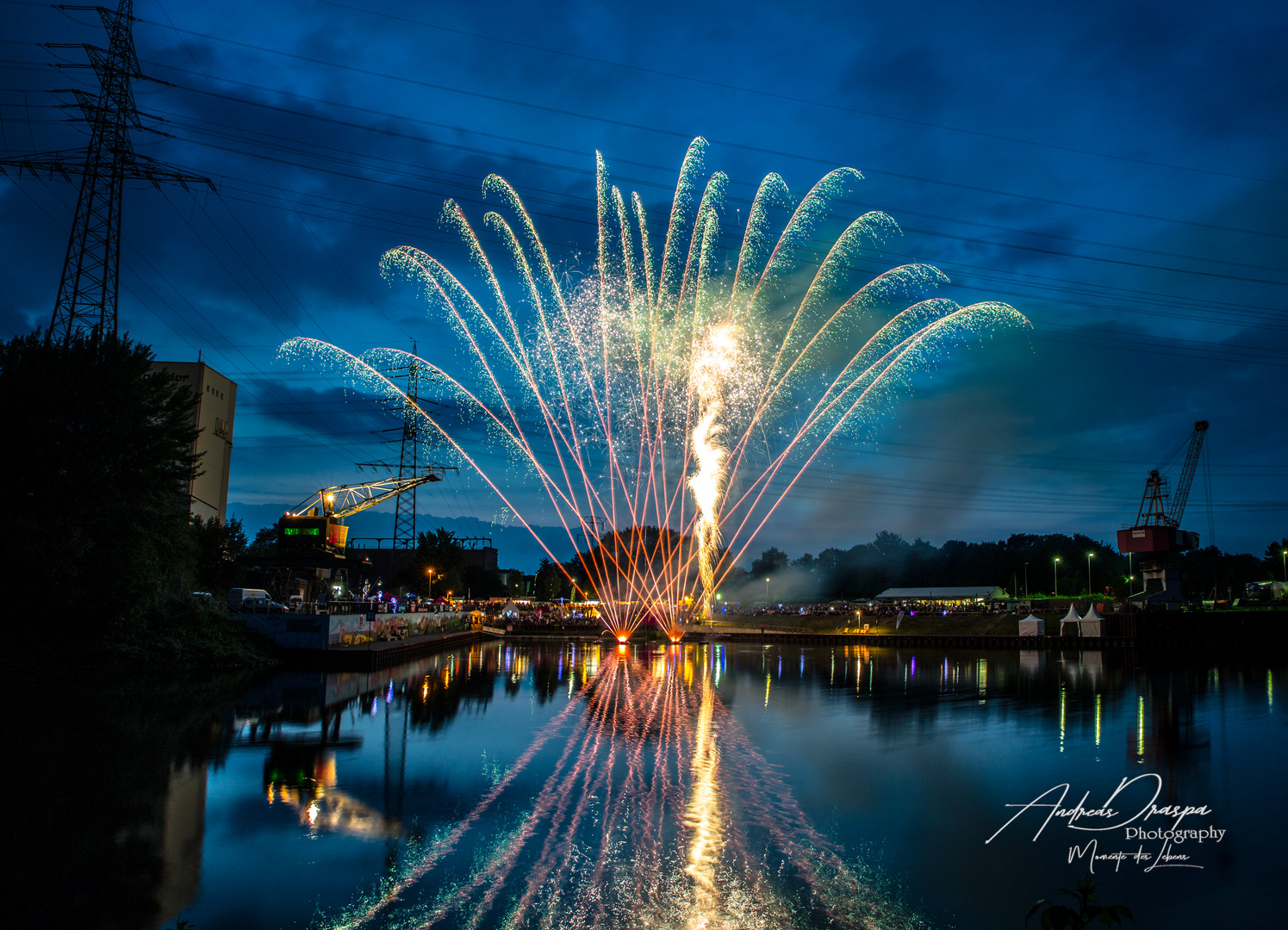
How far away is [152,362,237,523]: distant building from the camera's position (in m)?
72.6

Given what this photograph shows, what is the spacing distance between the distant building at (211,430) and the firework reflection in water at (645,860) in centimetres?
6613

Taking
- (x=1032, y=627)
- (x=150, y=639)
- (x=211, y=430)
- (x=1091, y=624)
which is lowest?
(x=1032, y=627)

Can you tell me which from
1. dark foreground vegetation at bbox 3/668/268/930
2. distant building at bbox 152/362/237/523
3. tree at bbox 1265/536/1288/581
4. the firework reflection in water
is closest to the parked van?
dark foreground vegetation at bbox 3/668/268/930

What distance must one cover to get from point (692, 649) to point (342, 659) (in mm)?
33343

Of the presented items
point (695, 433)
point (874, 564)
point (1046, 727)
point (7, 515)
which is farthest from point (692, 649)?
point (874, 564)

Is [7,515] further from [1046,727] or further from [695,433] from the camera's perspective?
[1046,727]

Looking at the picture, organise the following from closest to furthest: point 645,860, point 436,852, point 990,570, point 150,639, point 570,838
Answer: point 645,860 < point 436,852 < point 570,838 < point 150,639 < point 990,570

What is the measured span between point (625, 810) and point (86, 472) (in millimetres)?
28068

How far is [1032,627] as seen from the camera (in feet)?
230

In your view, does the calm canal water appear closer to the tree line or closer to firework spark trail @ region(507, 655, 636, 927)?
firework spark trail @ region(507, 655, 636, 927)

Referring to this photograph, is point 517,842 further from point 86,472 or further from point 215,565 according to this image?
point 215,565

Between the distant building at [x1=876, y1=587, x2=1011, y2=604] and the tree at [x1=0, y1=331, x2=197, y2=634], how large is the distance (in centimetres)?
10023

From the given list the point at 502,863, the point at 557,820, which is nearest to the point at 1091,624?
the point at 557,820

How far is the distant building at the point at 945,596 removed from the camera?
11562cm
